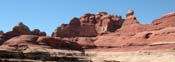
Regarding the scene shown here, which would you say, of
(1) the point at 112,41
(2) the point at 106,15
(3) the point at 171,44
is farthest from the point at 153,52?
(2) the point at 106,15

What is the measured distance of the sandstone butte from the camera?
9594 centimetres

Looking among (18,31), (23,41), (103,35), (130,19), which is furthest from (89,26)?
(23,41)

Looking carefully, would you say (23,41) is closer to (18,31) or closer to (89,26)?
(18,31)

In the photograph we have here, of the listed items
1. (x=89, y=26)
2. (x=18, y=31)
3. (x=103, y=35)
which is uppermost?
(x=89, y=26)

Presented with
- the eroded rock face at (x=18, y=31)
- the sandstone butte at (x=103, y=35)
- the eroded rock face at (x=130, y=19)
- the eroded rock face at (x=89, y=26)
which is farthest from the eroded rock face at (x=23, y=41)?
the eroded rock face at (x=130, y=19)

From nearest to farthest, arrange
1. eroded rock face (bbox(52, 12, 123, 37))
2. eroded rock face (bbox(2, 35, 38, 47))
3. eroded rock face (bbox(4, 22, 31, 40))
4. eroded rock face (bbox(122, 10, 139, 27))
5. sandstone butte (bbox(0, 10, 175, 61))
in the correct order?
eroded rock face (bbox(2, 35, 38, 47)), sandstone butte (bbox(0, 10, 175, 61)), eroded rock face (bbox(4, 22, 31, 40)), eroded rock face (bbox(122, 10, 139, 27)), eroded rock face (bbox(52, 12, 123, 37))

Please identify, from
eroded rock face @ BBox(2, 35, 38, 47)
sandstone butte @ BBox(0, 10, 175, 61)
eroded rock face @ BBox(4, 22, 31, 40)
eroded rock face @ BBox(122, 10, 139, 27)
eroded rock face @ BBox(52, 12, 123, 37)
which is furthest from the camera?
eroded rock face @ BBox(52, 12, 123, 37)

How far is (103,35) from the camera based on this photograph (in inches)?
4958

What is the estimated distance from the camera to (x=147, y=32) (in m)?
106

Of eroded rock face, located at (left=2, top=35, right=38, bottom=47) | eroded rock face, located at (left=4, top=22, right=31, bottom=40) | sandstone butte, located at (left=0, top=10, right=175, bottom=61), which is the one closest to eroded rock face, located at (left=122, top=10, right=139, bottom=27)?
sandstone butte, located at (left=0, top=10, right=175, bottom=61)

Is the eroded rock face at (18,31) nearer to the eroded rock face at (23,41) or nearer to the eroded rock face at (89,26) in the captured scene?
the eroded rock face at (23,41)

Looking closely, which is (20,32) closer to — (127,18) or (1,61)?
(127,18)

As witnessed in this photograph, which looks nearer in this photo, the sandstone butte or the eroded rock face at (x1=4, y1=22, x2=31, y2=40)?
the sandstone butte

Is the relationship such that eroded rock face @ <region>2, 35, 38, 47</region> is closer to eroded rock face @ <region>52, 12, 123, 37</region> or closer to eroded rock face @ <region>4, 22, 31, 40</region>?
eroded rock face @ <region>4, 22, 31, 40</region>
